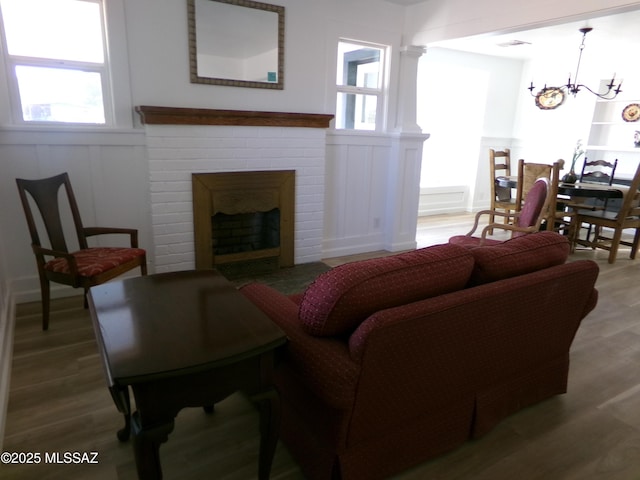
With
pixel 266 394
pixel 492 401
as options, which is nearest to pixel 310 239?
pixel 492 401

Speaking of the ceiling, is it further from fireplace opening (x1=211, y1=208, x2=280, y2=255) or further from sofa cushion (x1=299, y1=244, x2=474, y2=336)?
sofa cushion (x1=299, y1=244, x2=474, y2=336)

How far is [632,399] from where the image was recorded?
2.08 meters

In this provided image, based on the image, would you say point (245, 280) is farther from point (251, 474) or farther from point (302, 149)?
point (251, 474)

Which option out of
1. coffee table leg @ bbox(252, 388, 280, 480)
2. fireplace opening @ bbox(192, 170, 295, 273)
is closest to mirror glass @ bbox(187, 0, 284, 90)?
fireplace opening @ bbox(192, 170, 295, 273)

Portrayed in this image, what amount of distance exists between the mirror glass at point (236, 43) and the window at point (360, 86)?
71cm

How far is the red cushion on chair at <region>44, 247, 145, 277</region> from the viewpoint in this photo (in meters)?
2.43

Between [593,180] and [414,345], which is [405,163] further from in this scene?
[414,345]

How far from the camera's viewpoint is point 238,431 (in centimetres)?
181

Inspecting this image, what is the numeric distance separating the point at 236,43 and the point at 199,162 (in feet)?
3.23

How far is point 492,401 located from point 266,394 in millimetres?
A: 1035

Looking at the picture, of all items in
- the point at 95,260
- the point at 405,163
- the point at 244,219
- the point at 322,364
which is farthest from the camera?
the point at 405,163

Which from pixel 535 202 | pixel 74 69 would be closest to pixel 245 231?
pixel 74 69

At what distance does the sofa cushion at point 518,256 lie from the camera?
5.16 ft

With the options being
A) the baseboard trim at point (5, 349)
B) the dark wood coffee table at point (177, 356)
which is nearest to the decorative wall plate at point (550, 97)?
the dark wood coffee table at point (177, 356)
